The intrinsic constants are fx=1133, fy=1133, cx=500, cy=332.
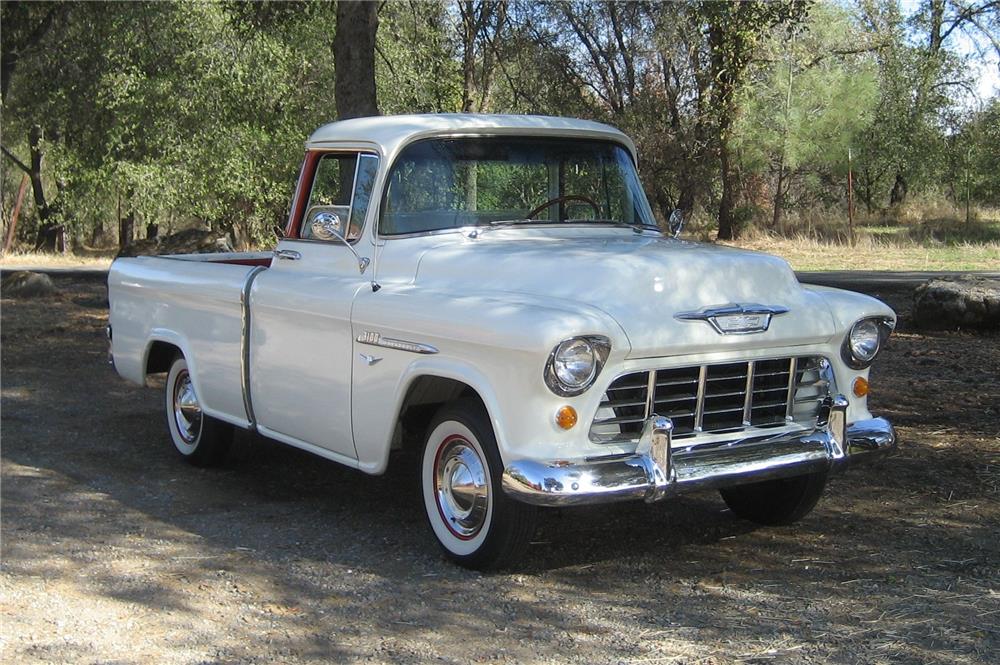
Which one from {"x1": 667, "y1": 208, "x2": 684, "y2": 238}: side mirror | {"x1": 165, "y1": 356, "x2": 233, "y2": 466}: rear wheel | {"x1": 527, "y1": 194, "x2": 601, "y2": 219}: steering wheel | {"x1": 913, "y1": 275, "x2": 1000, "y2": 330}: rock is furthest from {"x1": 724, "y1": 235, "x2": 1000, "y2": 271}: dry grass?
{"x1": 165, "y1": 356, "x2": 233, "y2": 466}: rear wheel

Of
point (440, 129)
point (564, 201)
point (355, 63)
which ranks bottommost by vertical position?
point (564, 201)

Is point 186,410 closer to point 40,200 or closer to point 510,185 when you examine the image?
point 510,185

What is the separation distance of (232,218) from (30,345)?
48.8ft

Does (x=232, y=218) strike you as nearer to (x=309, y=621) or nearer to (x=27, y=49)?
(x=27, y=49)

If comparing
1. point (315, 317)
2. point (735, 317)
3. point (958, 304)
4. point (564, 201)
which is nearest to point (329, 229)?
point (315, 317)

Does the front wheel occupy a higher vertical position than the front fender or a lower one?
lower

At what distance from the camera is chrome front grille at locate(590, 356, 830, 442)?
428 cm

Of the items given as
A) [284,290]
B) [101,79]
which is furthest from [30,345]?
[101,79]

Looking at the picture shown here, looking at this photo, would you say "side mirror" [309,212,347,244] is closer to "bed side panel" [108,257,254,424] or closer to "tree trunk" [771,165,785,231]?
"bed side panel" [108,257,254,424]

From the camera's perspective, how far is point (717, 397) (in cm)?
451

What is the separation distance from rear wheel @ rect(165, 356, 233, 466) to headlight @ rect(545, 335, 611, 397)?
116 inches

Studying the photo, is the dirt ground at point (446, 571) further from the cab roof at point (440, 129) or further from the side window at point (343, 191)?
the cab roof at point (440, 129)

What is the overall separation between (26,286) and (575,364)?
13857mm

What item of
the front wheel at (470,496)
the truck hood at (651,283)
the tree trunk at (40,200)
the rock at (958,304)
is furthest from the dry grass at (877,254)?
the tree trunk at (40,200)
